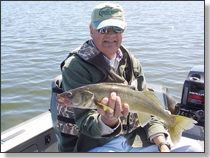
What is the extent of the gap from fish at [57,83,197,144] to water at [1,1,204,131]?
4.14 m

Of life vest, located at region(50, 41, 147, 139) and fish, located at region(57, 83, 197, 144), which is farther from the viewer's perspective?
life vest, located at region(50, 41, 147, 139)

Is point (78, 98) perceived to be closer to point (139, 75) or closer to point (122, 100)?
point (122, 100)

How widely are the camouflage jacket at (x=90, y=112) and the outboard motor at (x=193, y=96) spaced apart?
4.47 feet

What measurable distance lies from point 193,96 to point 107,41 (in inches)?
84.6

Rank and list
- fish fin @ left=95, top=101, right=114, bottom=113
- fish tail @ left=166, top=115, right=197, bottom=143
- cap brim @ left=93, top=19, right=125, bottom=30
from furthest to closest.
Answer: cap brim @ left=93, top=19, right=125, bottom=30 < fish tail @ left=166, top=115, right=197, bottom=143 < fish fin @ left=95, top=101, right=114, bottom=113

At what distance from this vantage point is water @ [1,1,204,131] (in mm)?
6797

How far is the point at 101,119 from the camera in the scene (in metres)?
2.40

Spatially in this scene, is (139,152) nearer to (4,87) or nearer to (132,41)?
(4,87)

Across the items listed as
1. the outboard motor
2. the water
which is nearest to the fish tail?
the outboard motor

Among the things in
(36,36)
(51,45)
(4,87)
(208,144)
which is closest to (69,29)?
(36,36)

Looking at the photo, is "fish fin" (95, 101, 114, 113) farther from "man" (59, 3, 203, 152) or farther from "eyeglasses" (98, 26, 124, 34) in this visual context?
"eyeglasses" (98, 26, 124, 34)

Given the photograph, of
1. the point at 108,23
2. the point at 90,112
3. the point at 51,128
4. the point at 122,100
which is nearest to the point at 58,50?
the point at 51,128

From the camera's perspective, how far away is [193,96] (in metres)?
4.12

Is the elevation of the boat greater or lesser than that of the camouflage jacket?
lesser
